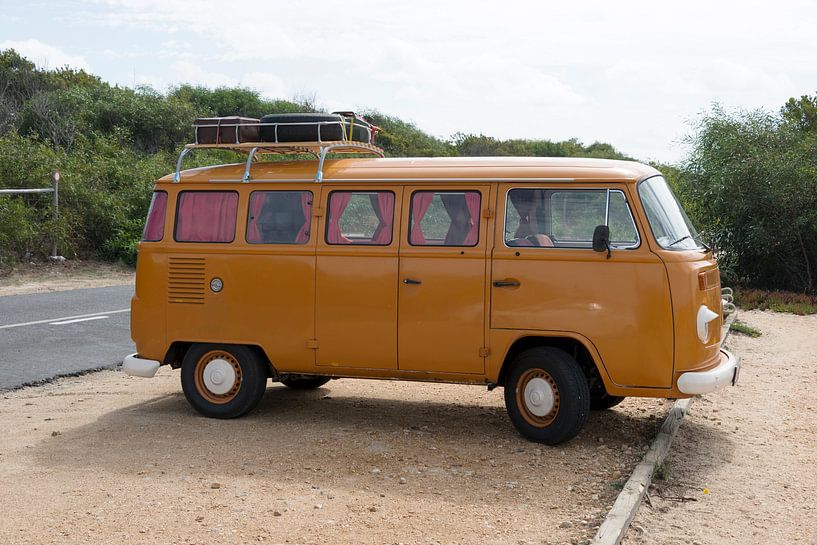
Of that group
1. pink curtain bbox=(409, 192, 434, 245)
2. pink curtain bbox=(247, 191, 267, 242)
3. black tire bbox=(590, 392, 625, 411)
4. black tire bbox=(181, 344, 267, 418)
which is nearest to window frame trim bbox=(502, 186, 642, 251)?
pink curtain bbox=(409, 192, 434, 245)

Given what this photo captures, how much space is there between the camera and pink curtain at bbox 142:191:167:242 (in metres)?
8.76

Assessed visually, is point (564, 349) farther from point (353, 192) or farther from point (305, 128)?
point (305, 128)

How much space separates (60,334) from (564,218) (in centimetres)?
809

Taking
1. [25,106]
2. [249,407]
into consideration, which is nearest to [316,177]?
[249,407]

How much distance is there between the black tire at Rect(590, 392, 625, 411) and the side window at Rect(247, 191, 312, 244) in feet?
9.75

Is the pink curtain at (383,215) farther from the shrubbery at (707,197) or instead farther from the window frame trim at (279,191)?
the shrubbery at (707,197)

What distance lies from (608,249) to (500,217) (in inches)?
35.2

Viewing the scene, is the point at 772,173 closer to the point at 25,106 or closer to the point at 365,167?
the point at 365,167

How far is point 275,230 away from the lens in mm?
8430

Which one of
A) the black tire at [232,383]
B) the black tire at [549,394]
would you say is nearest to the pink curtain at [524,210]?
the black tire at [549,394]

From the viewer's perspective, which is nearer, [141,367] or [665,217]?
[665,217]

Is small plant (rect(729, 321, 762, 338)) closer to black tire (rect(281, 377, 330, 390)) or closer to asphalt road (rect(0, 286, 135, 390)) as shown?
black tire (rect(281, 377, 330, 390))

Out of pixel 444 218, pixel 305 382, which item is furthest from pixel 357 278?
pixel 305 382

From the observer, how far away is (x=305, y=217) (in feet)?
27.4
